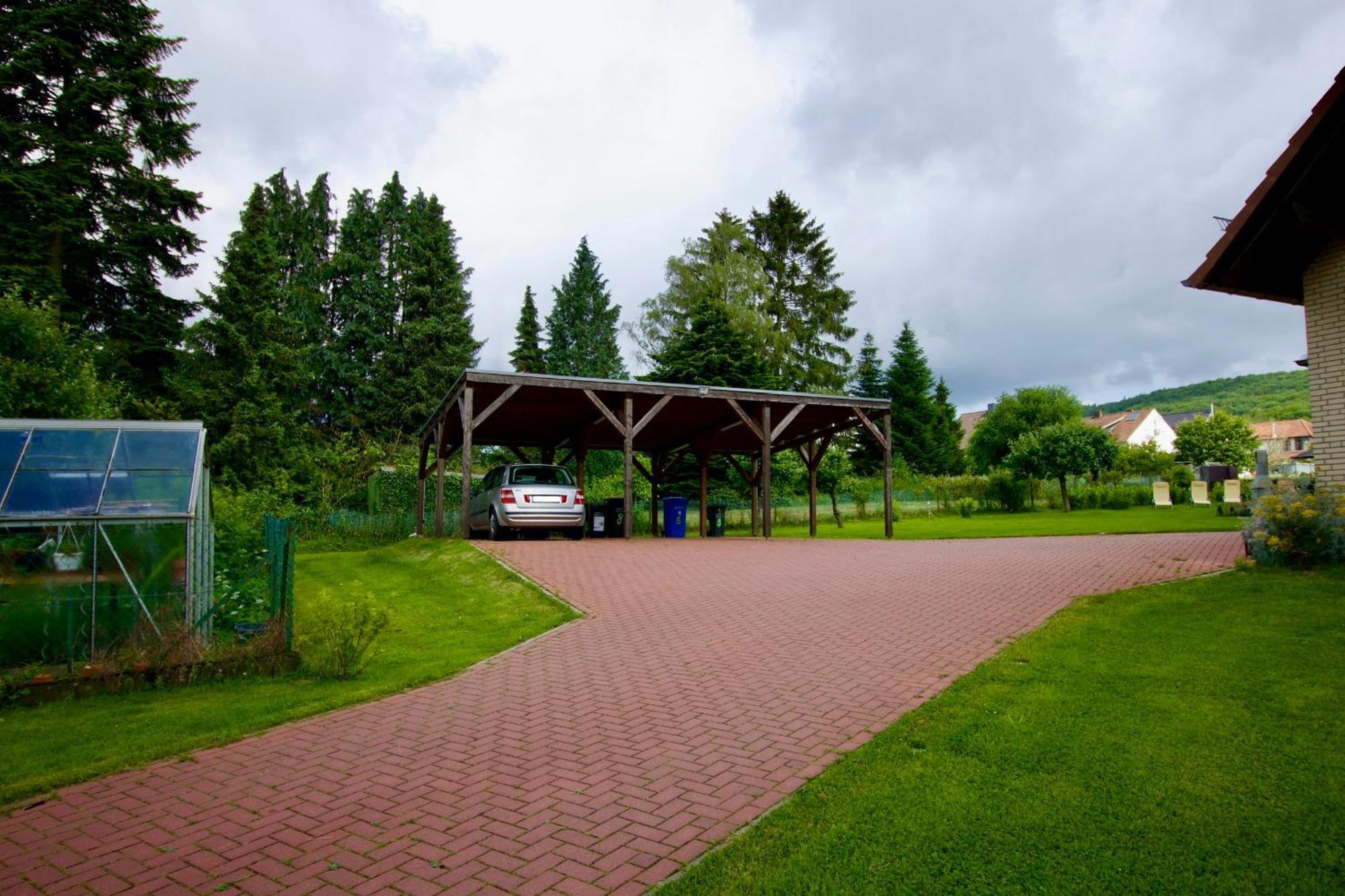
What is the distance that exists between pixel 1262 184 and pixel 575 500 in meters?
12.6

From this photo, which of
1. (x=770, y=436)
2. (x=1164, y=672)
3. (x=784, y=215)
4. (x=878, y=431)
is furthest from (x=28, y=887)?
(x=784, y=215)

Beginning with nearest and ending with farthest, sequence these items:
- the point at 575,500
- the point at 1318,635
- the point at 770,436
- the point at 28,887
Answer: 1. the point at 28,887
2. the point at 1318,635
3. the point at 575,500
4. the point at 770,436

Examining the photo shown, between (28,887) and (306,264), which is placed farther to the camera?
(306,264)

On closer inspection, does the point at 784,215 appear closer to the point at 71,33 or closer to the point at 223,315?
the point at 223,315

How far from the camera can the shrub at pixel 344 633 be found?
6.67 m

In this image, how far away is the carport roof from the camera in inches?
668

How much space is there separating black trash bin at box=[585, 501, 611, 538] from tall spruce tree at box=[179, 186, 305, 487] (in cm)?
1395

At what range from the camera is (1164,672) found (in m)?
5.31

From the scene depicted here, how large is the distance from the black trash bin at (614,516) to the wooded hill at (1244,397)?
347 feet

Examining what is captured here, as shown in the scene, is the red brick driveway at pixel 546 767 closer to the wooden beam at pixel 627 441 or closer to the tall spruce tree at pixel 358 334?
the wooden beam at pixel 627 441

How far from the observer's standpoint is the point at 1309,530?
30.1 ft

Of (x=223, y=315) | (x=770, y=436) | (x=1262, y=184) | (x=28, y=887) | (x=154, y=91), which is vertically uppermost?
(x=154, y=91)

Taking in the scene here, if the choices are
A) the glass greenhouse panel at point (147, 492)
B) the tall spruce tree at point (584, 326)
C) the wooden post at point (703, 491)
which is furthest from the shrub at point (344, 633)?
the tall spruce tree at point (584, 326)

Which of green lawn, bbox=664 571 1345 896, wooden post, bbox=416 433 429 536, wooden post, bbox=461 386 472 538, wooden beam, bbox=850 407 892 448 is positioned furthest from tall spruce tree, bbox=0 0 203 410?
green lawn, bbox=664 571 1345 896
